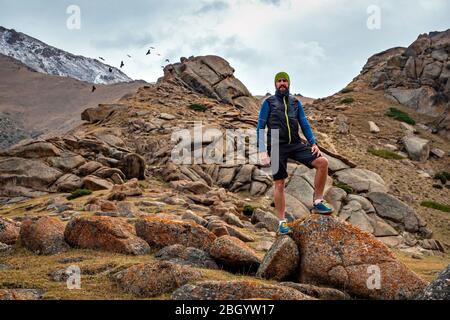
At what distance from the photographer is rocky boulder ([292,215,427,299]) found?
782 centimetres

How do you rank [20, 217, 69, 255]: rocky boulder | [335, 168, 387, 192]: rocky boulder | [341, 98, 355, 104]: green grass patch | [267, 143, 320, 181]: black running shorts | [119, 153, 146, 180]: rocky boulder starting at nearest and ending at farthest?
[267, 143, 320, 181]: black running shorts, [20, 217, 69, 255]: rocky boulder, [119, 153, 146, 180]: rocky boulder, [335, 168, 387, 192]: rocky boulder, [341, 98, 355, 104]: green grass patch

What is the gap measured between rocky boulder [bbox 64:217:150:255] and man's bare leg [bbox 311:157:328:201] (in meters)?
4.77

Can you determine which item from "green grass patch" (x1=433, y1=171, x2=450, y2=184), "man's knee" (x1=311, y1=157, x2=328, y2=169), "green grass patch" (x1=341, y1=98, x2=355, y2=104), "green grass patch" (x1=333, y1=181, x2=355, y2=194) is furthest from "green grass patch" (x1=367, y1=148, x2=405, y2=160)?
"man's knee" (x1=311, y1=157, x2=328, y2=169)

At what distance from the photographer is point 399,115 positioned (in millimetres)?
57125

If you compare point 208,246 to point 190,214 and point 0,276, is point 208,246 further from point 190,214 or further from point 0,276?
point 190,214

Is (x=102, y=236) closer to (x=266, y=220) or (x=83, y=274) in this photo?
(x=83, y=274)

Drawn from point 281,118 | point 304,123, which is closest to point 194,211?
point 304,123

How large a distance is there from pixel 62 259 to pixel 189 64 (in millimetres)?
51268

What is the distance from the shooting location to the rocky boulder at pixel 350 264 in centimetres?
782

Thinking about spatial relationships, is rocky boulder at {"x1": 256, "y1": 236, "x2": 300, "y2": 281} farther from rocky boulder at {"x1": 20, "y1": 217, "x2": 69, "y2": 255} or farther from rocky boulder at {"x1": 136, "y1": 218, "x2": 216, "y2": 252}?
rocky boulder at {"x1": 20, "y1": 217, "x2": 69, "y2": 255}

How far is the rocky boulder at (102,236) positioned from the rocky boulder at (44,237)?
0.31 meters

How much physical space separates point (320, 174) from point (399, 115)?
176ft

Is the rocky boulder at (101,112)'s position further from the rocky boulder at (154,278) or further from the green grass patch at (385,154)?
the rocky boulder at (154,278)

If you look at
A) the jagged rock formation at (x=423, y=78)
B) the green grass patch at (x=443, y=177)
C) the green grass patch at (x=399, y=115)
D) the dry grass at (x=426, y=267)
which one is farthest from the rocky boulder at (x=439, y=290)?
the green grass patch at (x=399, y=115)
